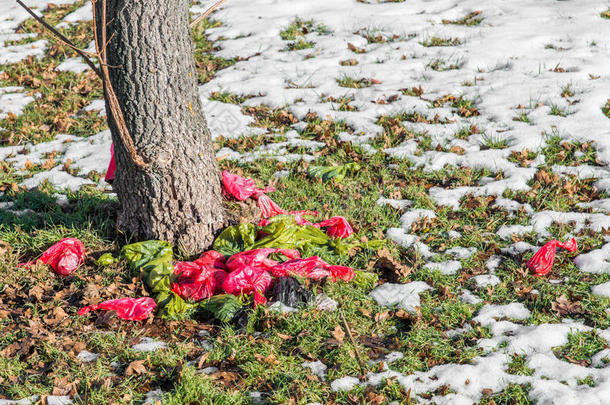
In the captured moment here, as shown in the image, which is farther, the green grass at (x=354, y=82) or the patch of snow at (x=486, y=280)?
the green grass at (x=354, y=82)

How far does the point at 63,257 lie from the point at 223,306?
1.35 meters

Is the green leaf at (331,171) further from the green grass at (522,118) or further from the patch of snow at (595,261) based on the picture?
the patch of snow at (595,261)

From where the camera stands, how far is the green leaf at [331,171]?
5398mm

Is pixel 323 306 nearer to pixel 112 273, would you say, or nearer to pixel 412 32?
pixel 112 273

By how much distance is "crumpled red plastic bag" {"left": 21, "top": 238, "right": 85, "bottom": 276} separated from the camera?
13.4ft

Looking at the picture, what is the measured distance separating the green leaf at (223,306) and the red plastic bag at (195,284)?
0.09 meters

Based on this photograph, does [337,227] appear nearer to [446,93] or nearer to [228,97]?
[446,93]

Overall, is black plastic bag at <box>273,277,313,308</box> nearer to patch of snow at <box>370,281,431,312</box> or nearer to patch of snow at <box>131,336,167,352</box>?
patch of snow at <box>370,281,431,312</box>

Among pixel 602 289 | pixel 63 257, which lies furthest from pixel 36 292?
pixel 602 289

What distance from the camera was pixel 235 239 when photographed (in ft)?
14.3

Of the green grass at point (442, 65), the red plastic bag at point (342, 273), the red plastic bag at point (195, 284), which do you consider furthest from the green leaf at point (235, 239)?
the green grass at point (442, 65)

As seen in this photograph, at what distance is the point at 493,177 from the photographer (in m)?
5.33

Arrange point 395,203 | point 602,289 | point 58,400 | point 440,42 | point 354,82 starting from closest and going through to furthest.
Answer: point 58,400 → point 602,289 → point 395,203 → point 354,82 → point 440,42

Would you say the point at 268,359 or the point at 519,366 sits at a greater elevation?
the point at 268,359
